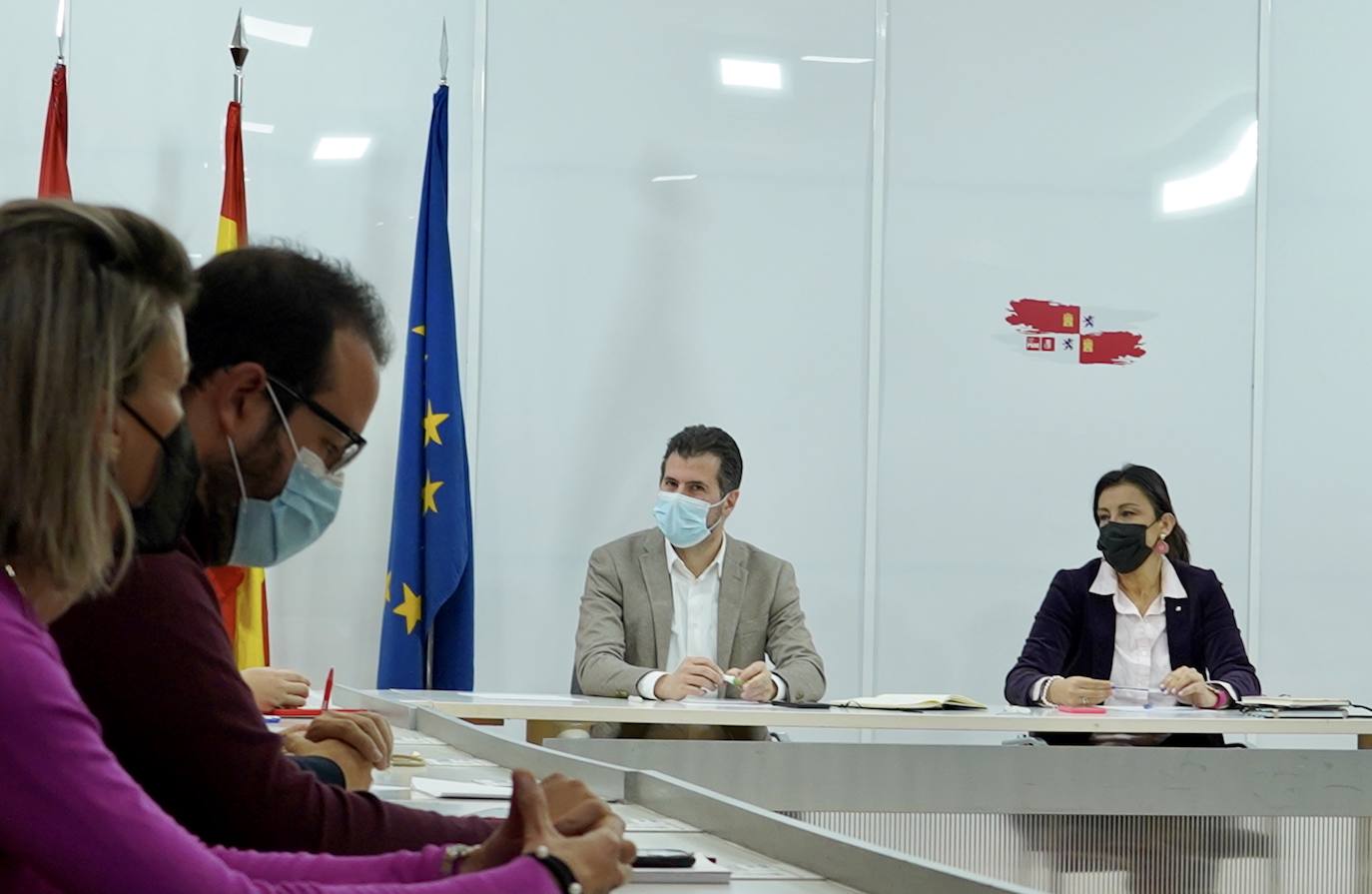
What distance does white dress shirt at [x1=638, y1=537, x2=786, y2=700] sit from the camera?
4895 mm

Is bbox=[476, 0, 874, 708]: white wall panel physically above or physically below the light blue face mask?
above

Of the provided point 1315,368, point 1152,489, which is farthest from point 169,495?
point 1315,368

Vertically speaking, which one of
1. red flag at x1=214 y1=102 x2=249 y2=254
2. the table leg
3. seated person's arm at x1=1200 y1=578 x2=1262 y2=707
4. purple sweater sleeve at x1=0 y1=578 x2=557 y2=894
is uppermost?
red flag at x1=214 y1=102 x2=249 y2=254

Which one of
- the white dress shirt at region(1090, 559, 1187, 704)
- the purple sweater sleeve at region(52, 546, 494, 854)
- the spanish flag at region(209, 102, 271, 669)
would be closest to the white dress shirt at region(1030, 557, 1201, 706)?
the white dress shirt at region(1090, 559, 1187, 704)

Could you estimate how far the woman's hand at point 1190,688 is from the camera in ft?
15.3

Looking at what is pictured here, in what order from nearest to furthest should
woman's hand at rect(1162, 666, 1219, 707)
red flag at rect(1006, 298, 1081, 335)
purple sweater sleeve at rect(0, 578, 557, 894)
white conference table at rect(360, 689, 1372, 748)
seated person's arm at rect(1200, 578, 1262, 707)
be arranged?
purple sweater sleeve at rect(0, 578, 557, 894), white conference table at rect(360, 689, 1372, 748), woman's hand at rect(1162, 666, 1219, 707), seated person's arm at rect(1200, 578, 1262, 707), red flag at rect(1006, 298, 1081, 335)

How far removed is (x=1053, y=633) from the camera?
5.07 m

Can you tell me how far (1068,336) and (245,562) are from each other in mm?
5198

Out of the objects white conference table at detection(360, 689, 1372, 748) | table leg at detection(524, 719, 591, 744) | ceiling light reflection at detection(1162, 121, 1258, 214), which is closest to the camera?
white conference table at detection(360, 689, 1372, 748)

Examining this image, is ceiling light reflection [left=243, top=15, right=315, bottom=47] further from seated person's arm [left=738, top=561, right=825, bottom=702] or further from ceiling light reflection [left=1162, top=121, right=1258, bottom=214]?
ceiling light reflection [left=1162, top=121, right=1258, bottom=214]

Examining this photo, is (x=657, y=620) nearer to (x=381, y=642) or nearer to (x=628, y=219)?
(x=381, y=642)

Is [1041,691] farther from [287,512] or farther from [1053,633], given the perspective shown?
[287,512]

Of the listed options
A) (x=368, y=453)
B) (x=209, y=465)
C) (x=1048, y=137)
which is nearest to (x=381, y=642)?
(x=368, y=453)

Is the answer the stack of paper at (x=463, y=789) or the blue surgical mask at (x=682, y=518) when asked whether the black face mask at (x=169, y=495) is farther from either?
the blue surgical mask at (x=682, y=518)
